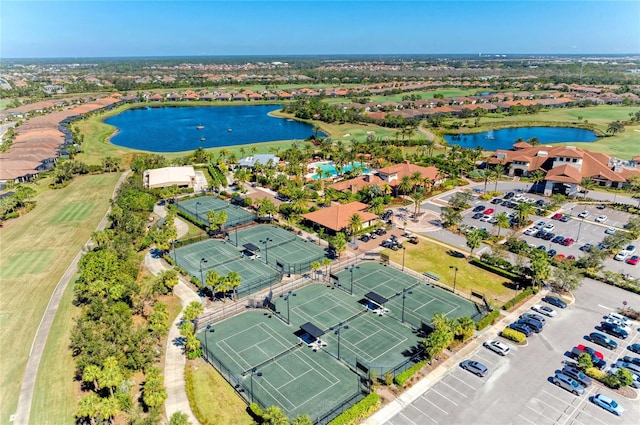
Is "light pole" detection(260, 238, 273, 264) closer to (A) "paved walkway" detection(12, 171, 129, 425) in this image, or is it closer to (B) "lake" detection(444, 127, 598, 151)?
(A) "paved walkway" detection(12, 171, 129, 425)

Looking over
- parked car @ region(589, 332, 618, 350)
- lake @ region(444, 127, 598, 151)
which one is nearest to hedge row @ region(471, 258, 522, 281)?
parked car @ region(589, 332, 618, 350)

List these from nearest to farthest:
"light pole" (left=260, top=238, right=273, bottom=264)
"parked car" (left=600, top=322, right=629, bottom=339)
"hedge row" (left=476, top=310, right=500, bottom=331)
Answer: "parked car" (left=600, top=322, right=629, bottom=339) → "hedge row" (left=476, top=310, right=500, bottom=331) → "light pole" (left=260, top=238, right=273, bottom=264)

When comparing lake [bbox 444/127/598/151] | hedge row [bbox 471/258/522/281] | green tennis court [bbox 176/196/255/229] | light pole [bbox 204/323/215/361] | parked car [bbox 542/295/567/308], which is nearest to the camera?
light pole [bbox 204/323/215/361]

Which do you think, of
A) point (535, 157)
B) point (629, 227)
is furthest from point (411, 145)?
point (629, 227)

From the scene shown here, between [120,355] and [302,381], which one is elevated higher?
[120,355]

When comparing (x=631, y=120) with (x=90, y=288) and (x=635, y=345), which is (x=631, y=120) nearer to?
(x=635, y=345)

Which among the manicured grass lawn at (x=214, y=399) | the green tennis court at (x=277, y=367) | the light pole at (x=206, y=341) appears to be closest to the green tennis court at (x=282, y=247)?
the green tennis court at (x=277, y=367)

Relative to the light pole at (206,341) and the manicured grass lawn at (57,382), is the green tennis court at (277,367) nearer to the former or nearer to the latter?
the light pole at (206,341)
